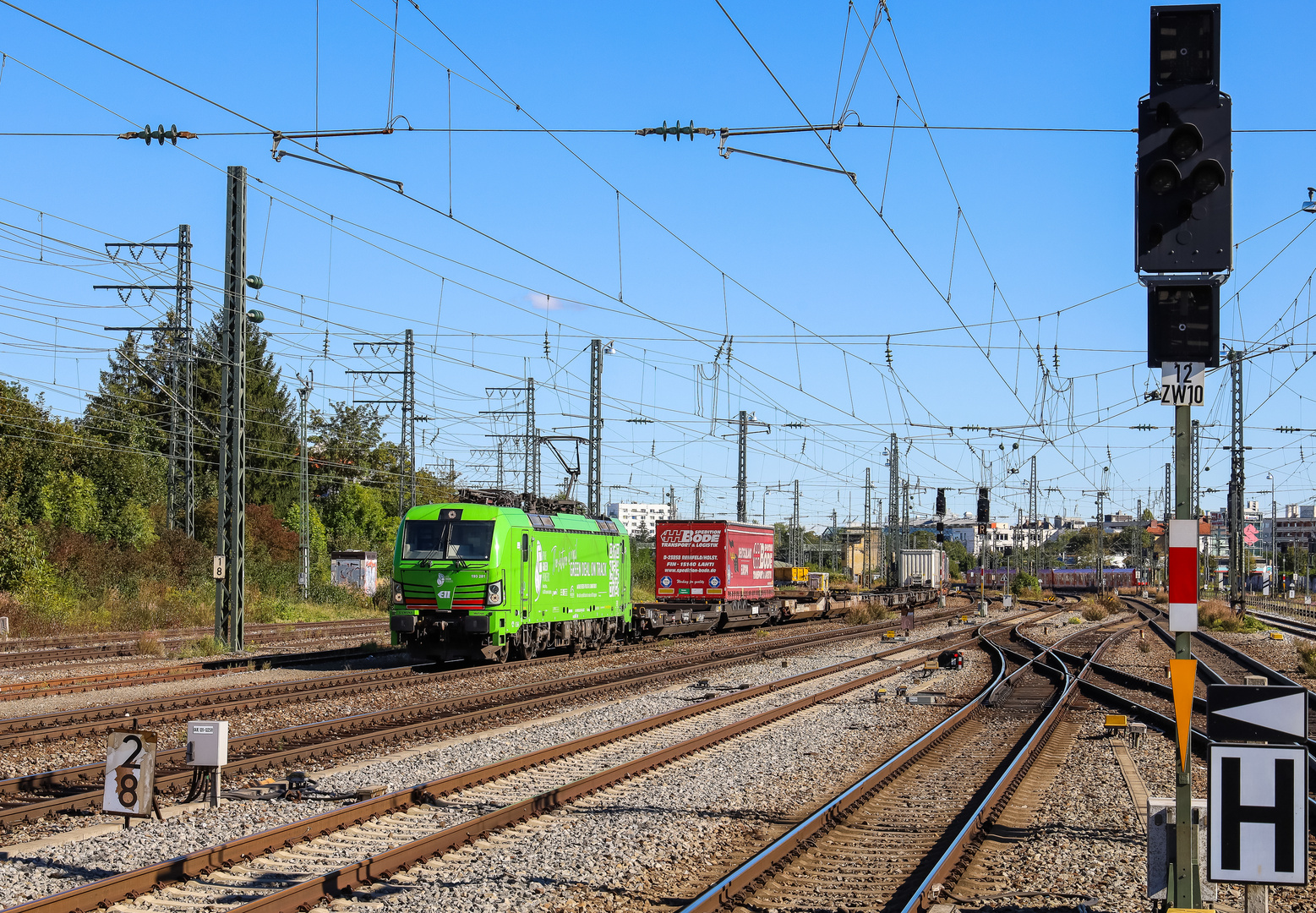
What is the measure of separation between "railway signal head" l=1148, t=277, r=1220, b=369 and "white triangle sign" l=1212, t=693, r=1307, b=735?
72.5 inches

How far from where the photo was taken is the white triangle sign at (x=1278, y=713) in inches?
248

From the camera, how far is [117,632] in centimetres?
3070

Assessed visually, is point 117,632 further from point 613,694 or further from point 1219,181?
point 1219,181

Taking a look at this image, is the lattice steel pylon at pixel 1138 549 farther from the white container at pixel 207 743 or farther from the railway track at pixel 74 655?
the white container at pixel 207 743

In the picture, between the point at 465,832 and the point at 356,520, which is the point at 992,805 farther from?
the point at 356,520

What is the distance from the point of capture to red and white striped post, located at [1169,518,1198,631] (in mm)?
6312

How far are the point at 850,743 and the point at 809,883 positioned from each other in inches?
279

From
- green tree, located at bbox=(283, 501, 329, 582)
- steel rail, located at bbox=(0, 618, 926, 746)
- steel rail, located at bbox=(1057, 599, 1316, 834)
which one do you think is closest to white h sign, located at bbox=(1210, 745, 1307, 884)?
steel rail, located at bbox=(1057, 599, 1316, 834)

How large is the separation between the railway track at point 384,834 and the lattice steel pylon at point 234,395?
43.1ft

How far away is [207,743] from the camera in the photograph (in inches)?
408

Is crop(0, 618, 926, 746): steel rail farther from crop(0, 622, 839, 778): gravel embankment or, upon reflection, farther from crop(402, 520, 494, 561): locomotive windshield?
crop(402, 520, 494, 561): locomotive windshield

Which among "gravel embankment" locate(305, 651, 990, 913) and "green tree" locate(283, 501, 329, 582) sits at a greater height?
"green tree" locate(283, 501, 329, 582)

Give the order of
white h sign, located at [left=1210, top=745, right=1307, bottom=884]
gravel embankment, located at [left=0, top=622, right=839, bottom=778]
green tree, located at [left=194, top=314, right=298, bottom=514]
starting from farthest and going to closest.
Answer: green tree, located at [left=194, top=314, right=298, bottom=514] < gravel embankment, located at [left=0, top=622, right=839, bottom=778] < white h sign, located at [left=1210, top=745, right=1307, bottom=884]

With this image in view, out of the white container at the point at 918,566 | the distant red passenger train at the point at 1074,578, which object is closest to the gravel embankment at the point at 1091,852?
the white container at the point at 918,566
